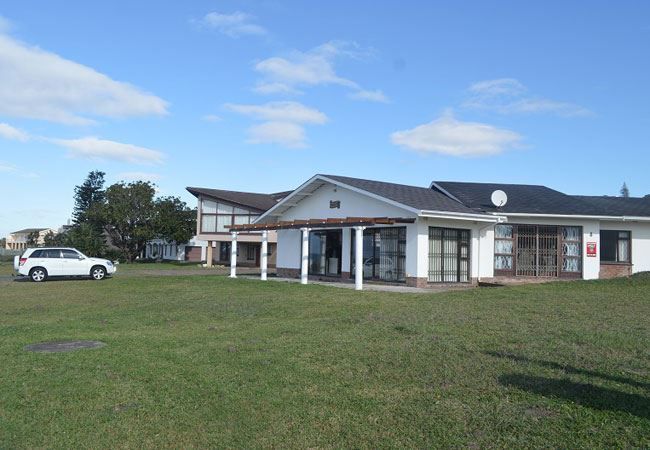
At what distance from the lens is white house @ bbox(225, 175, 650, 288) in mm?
21016

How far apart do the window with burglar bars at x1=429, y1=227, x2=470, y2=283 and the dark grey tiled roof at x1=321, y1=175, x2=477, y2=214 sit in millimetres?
911

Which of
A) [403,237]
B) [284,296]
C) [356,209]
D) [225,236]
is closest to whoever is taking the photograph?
[284,296]

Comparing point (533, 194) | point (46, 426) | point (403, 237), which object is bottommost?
point (46, 426)

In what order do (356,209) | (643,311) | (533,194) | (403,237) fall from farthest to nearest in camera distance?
(533,194) < (356,209) < (403,237) < (643,311)

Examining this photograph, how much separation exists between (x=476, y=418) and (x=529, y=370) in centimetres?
193

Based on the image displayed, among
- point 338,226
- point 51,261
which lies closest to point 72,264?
point 51,261

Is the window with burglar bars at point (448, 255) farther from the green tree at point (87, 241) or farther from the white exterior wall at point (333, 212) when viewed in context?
the green tree at point (87, 241)

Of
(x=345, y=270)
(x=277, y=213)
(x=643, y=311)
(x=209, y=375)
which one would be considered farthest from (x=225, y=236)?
(x=209, y=375)

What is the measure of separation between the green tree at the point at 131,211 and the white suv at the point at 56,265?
22855 millimetres

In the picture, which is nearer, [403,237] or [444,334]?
[444,334]

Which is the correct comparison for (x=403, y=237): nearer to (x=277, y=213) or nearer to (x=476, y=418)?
(x=277, y=213)

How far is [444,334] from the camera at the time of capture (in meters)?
9.55

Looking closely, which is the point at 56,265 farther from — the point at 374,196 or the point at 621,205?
the point at 621,205

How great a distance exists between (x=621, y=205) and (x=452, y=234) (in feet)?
32.6
